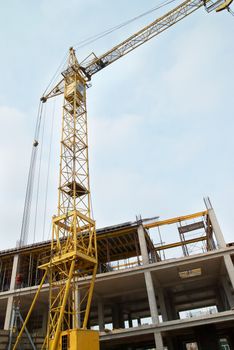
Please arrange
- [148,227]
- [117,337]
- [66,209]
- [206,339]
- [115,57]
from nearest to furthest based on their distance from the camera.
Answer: [117,337]
[66,209]
[206,339]
[148,227]
[115,57]

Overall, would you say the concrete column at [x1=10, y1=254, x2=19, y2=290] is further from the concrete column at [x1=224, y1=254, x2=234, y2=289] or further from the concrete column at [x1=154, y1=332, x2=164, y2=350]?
the concrete column at [x1=224, y1=254, x2=234, y2=289]

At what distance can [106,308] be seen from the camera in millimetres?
32688

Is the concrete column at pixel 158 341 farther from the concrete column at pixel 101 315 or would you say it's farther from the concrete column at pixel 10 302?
the concrete column at pixel 10 302

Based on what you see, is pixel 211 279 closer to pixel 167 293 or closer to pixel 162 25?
pixel 167 293

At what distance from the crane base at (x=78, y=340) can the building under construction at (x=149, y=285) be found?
4.26m

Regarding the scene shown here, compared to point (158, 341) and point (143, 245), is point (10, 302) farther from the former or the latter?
point (158, 341)

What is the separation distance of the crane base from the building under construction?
426 cm

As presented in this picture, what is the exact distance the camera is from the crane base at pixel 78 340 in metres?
15.5

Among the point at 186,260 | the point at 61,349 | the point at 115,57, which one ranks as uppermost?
the point at 115,57

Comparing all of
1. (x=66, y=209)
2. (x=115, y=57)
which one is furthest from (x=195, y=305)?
(x=115, y=57)

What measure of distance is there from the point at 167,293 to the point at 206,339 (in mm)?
5568

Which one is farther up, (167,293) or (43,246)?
(43,246)

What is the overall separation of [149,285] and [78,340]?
24.6 ft

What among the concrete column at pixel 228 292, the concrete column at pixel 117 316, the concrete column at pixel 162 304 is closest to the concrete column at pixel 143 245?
the concrete column at pixel 162 304
